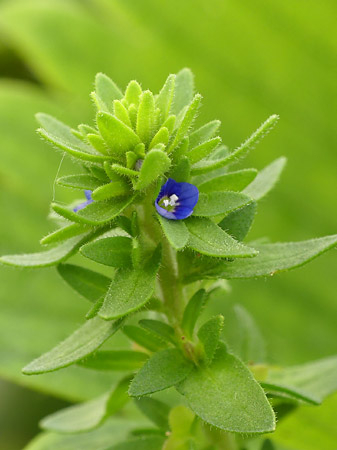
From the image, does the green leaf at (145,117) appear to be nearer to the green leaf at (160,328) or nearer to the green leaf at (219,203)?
the green leaf at (219,203)

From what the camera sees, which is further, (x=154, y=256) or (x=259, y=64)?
(x=259, y=64)

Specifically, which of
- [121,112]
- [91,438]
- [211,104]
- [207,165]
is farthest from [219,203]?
[211,104]

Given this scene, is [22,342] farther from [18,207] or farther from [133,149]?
[133,149]

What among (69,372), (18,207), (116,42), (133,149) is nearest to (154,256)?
(133,149)

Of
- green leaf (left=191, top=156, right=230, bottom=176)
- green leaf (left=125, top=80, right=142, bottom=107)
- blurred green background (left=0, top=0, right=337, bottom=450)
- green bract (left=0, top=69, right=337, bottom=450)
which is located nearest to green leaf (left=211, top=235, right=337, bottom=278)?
green bract (left=0, top=69, right=337, bottom=450)

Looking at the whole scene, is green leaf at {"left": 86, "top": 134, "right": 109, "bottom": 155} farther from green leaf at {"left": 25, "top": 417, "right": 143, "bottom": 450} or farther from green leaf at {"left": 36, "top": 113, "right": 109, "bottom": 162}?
green leaf at {"left": 25, "top": 417, "right": 143, "bottom": 450}
